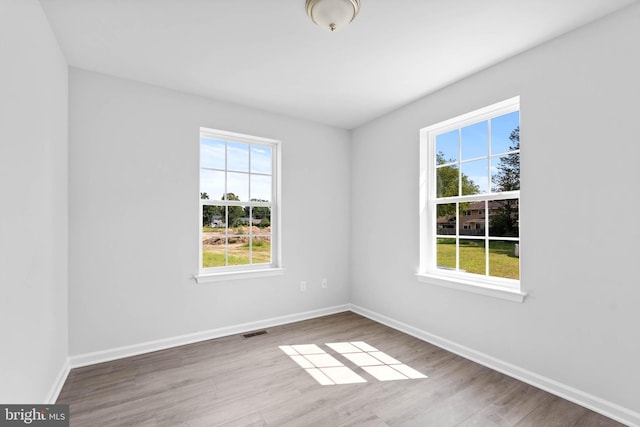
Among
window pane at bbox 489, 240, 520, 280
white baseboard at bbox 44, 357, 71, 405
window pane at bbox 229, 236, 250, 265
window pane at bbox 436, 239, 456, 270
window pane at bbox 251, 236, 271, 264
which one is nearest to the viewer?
white baseboard at bbox 44, 357, 71, 405

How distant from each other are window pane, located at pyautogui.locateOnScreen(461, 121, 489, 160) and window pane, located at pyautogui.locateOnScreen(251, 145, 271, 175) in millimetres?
2265

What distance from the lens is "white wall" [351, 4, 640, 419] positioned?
1.91m

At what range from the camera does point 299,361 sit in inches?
107

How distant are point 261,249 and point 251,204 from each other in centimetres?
58

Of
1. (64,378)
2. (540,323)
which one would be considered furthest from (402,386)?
(64,378)

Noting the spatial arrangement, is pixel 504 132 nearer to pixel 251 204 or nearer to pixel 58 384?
pixel 251 204

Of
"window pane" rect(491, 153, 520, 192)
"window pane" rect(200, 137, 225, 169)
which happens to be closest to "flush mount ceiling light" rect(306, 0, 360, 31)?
"window pane" rect(491, 153, 520, 192)

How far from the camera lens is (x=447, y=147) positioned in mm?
3217

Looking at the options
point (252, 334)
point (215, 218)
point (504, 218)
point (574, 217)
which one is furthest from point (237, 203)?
point (574, 217)

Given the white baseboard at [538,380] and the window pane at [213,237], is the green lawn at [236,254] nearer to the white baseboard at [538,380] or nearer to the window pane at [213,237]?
the window pane at [213,237]

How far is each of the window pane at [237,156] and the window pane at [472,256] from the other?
2.60 metres

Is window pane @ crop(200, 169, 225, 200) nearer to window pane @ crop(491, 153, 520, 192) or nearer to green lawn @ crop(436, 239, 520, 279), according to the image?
green lawn @ crop(436, 239, 520, 279)

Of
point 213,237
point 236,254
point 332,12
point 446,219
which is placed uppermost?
point 332,12

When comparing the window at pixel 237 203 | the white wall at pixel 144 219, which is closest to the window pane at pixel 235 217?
the window at pixel 237 203
